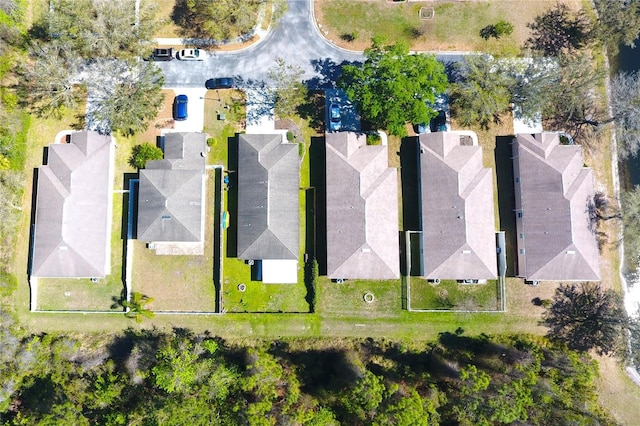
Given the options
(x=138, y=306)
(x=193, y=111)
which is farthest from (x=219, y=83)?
(x=138, y=306)

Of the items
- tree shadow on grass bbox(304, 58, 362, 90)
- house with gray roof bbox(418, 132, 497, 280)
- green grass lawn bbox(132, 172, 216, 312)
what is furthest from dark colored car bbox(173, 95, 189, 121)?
house with gray roof bbox(418, 132, 497, 280)

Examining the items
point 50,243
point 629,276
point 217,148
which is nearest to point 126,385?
point 50,243

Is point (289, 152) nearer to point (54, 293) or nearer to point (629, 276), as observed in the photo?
point (54, 293)

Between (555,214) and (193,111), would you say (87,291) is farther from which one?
(555,214)

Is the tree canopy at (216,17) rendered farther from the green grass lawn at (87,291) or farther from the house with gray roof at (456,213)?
the house with gray roof at (456,213)

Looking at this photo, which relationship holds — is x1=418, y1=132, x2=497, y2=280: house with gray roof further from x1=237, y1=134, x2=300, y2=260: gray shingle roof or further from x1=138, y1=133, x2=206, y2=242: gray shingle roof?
x1=138, y1=133, x2=206, y2=242: gray shingle roof

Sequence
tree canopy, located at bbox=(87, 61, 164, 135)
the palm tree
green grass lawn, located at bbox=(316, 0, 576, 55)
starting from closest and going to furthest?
tree canopy, located at bbox=(87, 61, 164, 135) < the palm tree < green grass lawn, located at bbox=(316, 0, 576, 55)

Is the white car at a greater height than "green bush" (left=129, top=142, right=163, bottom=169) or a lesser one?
greater
